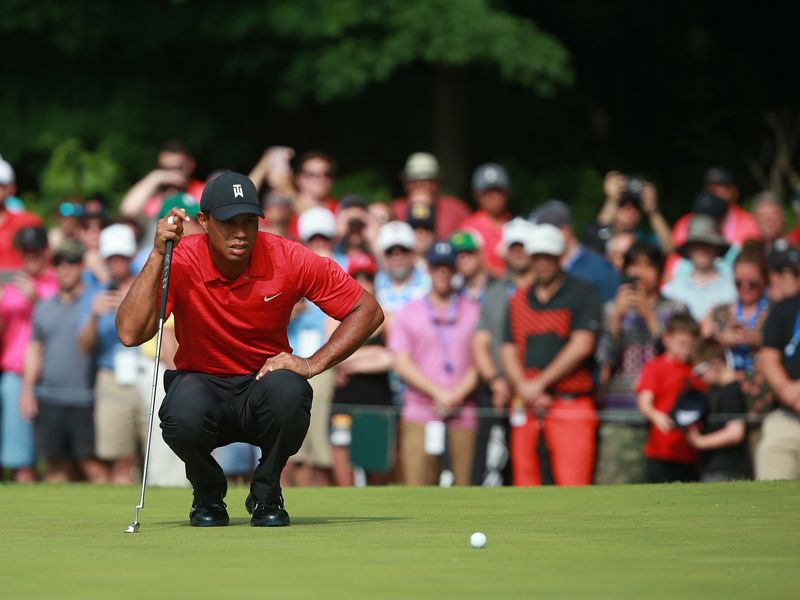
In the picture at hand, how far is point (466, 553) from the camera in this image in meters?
6.73

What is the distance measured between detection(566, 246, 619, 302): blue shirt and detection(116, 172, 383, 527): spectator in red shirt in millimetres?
5979

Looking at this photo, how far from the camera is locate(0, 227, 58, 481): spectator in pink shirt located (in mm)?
14867

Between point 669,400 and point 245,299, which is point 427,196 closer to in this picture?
point 669,400

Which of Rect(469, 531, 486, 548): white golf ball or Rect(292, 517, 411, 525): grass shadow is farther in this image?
Rect(292, 517, 411, 525): grass shadow

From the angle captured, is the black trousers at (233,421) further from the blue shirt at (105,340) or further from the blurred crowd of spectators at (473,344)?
the blue shirt at (105,340)

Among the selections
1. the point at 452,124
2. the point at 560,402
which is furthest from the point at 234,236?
the point at 452,124

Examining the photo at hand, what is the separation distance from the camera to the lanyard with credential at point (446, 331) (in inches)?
543

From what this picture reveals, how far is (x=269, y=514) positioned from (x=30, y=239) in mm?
7721

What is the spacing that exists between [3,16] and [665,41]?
9299 mm

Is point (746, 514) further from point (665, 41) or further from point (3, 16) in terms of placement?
point (665, 41)

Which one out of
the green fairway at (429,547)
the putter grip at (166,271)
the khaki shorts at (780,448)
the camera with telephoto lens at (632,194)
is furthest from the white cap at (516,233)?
the putter grip at (166,271)

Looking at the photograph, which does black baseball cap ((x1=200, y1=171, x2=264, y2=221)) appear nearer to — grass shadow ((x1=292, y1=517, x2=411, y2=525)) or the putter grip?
the putter grip

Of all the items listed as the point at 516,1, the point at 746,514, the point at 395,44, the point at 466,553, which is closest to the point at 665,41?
the point at 516,1

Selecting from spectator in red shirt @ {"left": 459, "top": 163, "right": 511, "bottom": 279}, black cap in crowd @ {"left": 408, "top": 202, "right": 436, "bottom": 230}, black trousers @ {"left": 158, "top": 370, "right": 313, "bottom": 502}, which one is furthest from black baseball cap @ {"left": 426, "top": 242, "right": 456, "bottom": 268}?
black trousers @ {"left": 158, "top": 370, "right": 313, "bottom": 502}
